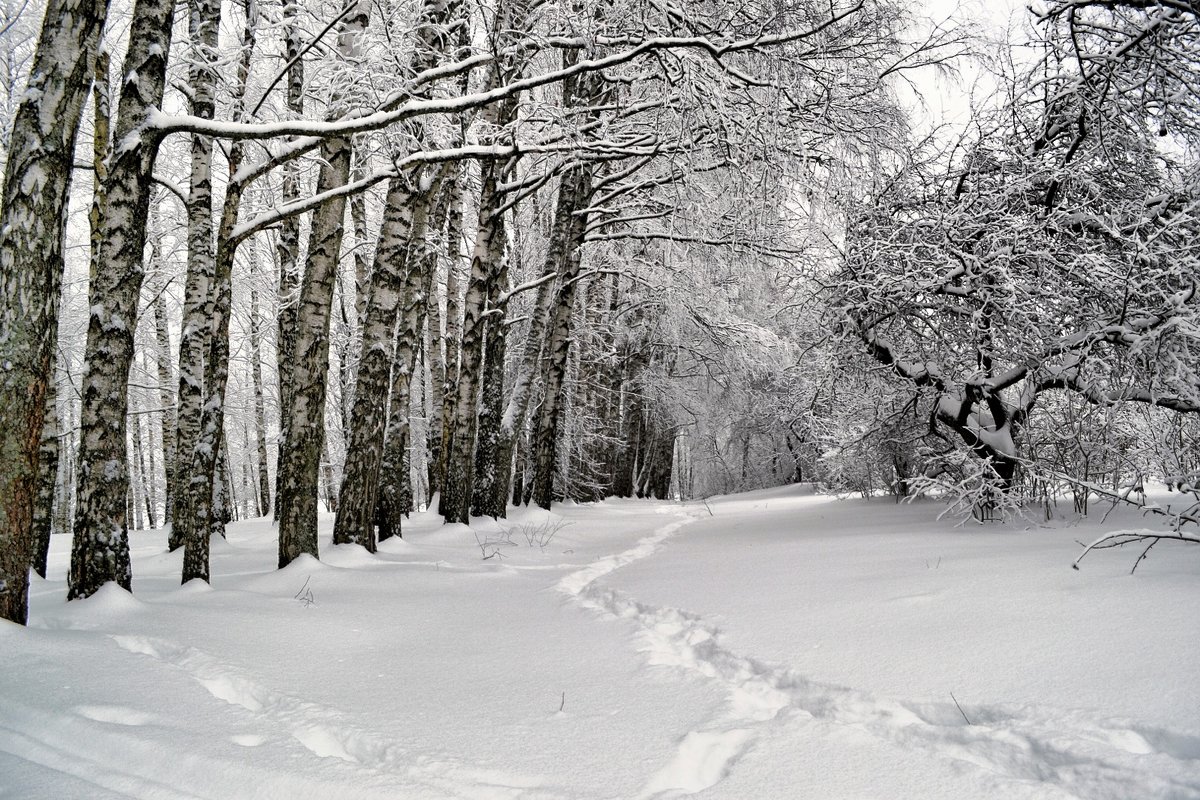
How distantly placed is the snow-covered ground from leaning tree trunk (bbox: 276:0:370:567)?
80cm

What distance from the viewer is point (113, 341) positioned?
13.3 ft

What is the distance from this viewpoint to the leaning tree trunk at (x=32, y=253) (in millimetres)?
3084

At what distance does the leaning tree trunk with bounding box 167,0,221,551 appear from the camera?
20.1 feet

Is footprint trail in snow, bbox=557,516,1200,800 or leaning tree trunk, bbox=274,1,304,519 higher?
leaning tree trunk, bbox=274,1,304,519

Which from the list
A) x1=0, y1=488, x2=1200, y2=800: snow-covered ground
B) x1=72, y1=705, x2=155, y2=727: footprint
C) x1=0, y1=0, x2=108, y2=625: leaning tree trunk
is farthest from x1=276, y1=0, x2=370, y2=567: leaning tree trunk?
x1=72, y1=705, x2=155, y2=727: footprint

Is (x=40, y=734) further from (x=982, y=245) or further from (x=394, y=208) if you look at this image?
(x=982, y=245)

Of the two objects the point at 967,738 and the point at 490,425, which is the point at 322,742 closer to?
the point at 967,738

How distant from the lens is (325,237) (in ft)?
19.4

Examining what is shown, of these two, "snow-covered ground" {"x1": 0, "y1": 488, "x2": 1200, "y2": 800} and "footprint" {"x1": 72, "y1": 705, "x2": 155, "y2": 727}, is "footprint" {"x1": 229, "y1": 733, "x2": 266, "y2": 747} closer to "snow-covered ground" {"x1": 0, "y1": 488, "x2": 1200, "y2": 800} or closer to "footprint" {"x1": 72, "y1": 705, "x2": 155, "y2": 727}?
"snow-covered ground" {"x1": 0, "y1": 488, "x2": 1200, "y2": 800}

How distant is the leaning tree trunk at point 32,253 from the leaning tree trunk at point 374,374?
3271 millimetres

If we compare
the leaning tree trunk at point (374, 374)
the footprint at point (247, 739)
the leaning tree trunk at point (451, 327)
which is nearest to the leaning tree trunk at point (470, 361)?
the leaning tree trunk at point (451, 327)

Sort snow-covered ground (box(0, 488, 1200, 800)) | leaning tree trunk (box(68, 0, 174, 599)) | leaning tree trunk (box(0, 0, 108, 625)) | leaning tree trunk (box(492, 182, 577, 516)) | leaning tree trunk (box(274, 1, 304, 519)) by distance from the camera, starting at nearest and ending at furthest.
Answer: snow-covered ground (box(0, 488, 1200, 800)), leaning tree trunk (box(0, 0, 108, 625)), leaning tree trunk (box(68, 0, 174, 599)), leaning tree trunk (box(274, 1, 304, 519)), leaning tree trunk (box(492, 182, 577, 516))

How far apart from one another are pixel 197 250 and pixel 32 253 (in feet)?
13.8

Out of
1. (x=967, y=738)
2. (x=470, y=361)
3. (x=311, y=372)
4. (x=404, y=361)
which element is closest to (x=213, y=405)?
(x=311, y=372)
